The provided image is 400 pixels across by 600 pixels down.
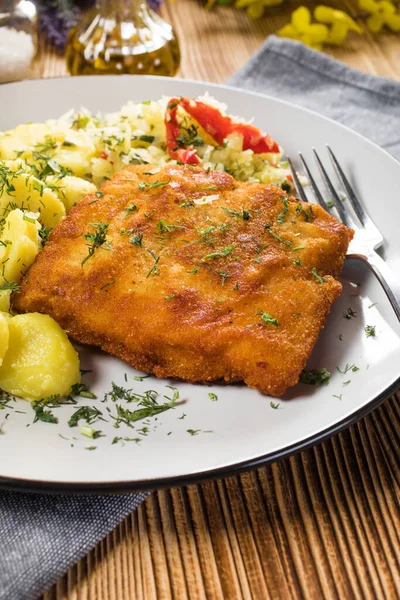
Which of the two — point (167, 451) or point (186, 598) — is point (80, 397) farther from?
point (186, 598)

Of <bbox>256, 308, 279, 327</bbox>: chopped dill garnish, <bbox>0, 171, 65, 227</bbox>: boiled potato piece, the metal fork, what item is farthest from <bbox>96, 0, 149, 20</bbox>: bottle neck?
<bbox>256, 308, 279, 327</bbox>: chopped dill garnish

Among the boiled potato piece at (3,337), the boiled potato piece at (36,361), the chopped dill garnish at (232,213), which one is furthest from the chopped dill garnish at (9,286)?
the chopped dill garnish at (232,213)

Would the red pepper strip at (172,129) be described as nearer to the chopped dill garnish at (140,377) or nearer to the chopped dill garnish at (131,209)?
the chopped dill garnish at (131,209)

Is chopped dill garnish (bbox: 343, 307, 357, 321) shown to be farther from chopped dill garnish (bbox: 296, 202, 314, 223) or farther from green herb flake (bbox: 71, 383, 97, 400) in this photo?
green herb flake (bbox: 71, 383, 97, 400)

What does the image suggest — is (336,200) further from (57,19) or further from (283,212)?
(57,19)

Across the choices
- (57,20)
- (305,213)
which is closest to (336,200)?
(305,213)
